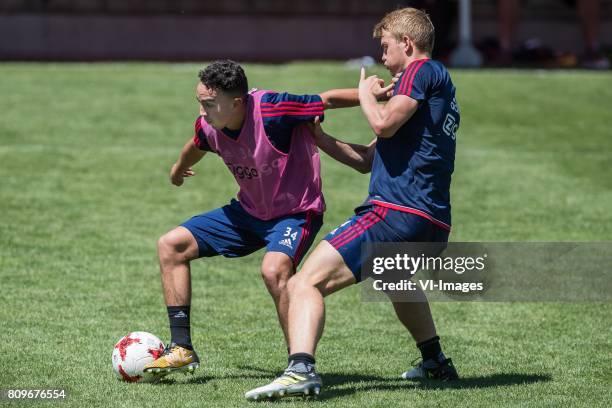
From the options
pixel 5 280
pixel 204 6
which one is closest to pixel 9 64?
pixel 204 6

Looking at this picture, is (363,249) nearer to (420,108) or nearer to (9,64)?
(420,108)

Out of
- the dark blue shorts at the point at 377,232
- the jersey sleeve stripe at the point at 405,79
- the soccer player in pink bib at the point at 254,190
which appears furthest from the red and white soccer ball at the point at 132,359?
the jersey sleeve stripe at the point at 405,79

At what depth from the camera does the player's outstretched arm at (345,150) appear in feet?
21.0

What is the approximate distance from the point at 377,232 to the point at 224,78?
3.95ft

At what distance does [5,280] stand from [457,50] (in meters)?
15.2

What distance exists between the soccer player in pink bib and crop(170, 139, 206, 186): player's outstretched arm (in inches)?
4.0

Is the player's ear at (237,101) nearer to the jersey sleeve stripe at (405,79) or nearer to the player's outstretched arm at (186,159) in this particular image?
the player's outstretched arm at (186,159)

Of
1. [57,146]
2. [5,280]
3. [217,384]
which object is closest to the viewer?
[217,384]

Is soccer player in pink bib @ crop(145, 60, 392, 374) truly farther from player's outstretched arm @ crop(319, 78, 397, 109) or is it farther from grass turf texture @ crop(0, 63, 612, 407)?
grass turf texture @ crop(0, 63, 612, 407)

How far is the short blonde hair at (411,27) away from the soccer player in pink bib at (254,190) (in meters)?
0.50

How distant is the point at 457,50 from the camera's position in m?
22.8

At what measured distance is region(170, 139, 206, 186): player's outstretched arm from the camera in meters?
6.78

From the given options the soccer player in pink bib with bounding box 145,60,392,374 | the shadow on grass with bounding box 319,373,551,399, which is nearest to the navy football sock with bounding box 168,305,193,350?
the soccer player in pink bib with bounding box 145,60,392,374

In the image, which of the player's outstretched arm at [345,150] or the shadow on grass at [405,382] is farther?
the player's outstretched arm at [345,150]
